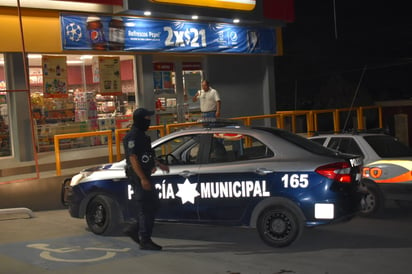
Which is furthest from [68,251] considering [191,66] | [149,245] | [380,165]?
[191,66]

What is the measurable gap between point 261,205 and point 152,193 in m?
1.46

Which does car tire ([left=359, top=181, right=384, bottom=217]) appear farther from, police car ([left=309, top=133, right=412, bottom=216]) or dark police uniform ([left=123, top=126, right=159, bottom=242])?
dark police uniform ([left=123, top=126, right=159, bottom=242])

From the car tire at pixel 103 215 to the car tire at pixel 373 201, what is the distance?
4.18 meters

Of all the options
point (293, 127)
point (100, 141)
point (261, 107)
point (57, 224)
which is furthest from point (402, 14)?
point (57, 224)

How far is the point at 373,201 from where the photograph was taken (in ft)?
31.8

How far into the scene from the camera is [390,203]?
11258 millimetres

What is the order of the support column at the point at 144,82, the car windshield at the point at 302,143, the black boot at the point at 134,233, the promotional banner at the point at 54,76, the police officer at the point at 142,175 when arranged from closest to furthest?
the police officer at the point at 142,175, the car windshield at the point at 302,143, the black boot at the point at 134,233, the promotional banner at the point at 54,76, the support column at the point at 144,82

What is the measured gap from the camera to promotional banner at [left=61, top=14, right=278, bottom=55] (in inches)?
554

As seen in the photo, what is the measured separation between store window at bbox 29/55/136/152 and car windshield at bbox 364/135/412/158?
7.12 meters

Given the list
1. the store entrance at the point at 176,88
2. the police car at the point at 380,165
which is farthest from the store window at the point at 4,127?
the police car at the point at 380,165

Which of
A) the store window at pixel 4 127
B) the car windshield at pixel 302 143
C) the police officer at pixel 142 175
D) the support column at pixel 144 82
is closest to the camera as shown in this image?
the police officer at pixel 142 175

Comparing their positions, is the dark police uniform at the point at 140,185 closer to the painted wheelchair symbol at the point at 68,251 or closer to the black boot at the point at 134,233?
the black boot at the point at 134,233

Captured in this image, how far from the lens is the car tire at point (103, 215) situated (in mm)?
8562

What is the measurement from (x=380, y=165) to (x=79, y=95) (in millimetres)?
8560
